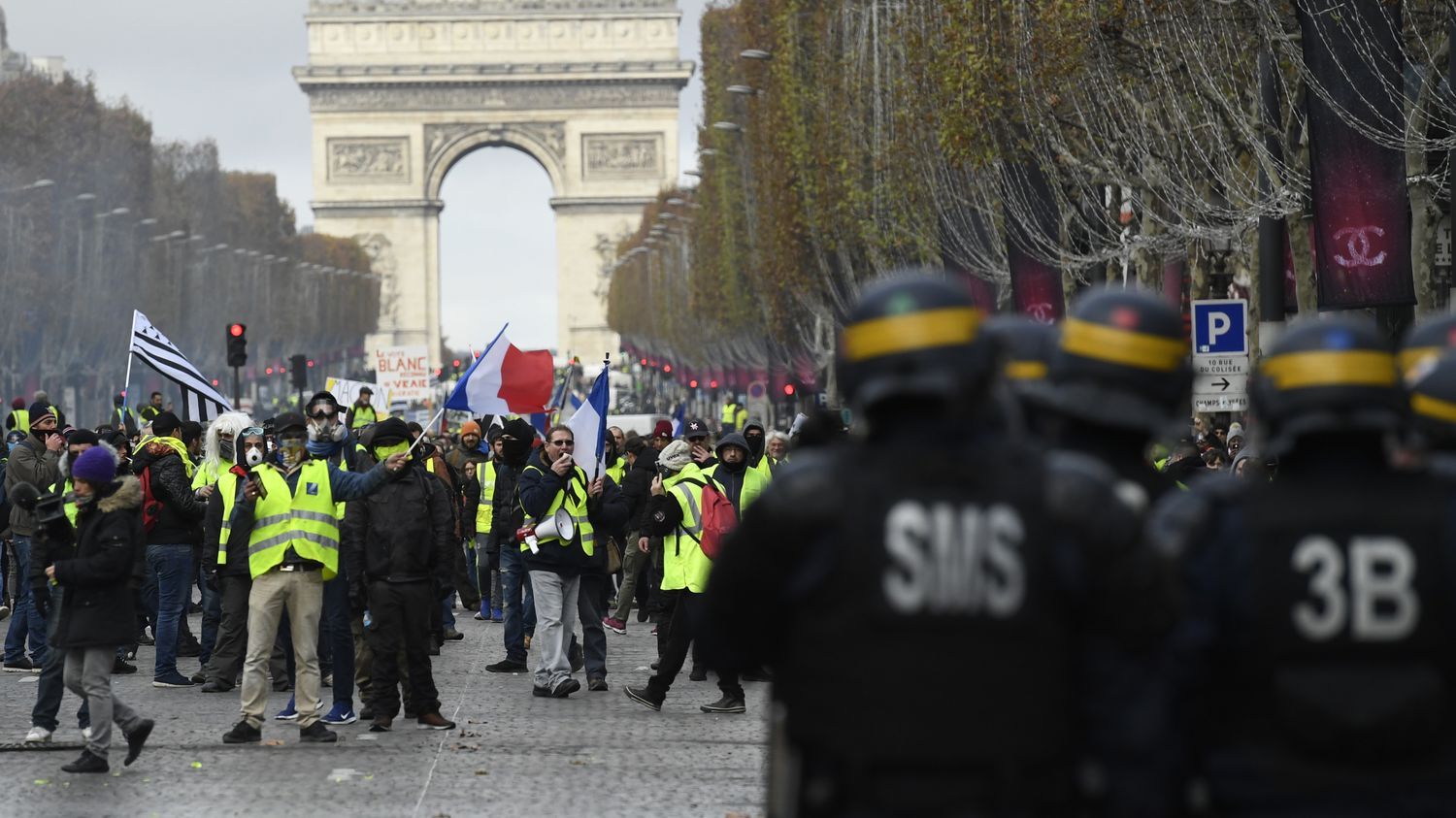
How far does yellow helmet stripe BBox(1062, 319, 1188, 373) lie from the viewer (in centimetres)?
444

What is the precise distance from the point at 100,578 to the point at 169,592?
4492 mm

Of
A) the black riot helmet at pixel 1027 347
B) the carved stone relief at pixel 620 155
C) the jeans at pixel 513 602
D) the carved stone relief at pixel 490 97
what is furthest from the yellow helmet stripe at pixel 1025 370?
the carved stone relief at pixel 620 155

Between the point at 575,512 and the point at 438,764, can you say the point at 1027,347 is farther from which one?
the point at 575,512

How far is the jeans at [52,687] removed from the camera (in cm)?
1114

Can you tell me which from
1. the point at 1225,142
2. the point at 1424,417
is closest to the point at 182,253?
the point at 1225,142

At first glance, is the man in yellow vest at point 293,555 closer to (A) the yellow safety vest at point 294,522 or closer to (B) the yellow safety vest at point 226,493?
(A) the yellow safety vest at point 294,522

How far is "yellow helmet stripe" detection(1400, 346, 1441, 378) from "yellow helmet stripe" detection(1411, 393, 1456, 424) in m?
0.10

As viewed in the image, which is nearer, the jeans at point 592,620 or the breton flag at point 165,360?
the jeans at point 592,620

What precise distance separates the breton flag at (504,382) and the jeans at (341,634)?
2522 mm

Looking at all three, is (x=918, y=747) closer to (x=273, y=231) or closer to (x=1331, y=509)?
(x=1331, y=509)

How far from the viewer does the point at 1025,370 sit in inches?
200

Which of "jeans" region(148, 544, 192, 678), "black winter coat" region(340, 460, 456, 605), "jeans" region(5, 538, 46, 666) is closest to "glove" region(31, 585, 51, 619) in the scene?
"black winter coat" region(340, 460, 456, 605)

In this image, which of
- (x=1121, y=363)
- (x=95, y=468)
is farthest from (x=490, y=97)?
(x=1121, y=363)

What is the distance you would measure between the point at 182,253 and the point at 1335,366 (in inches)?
2926
